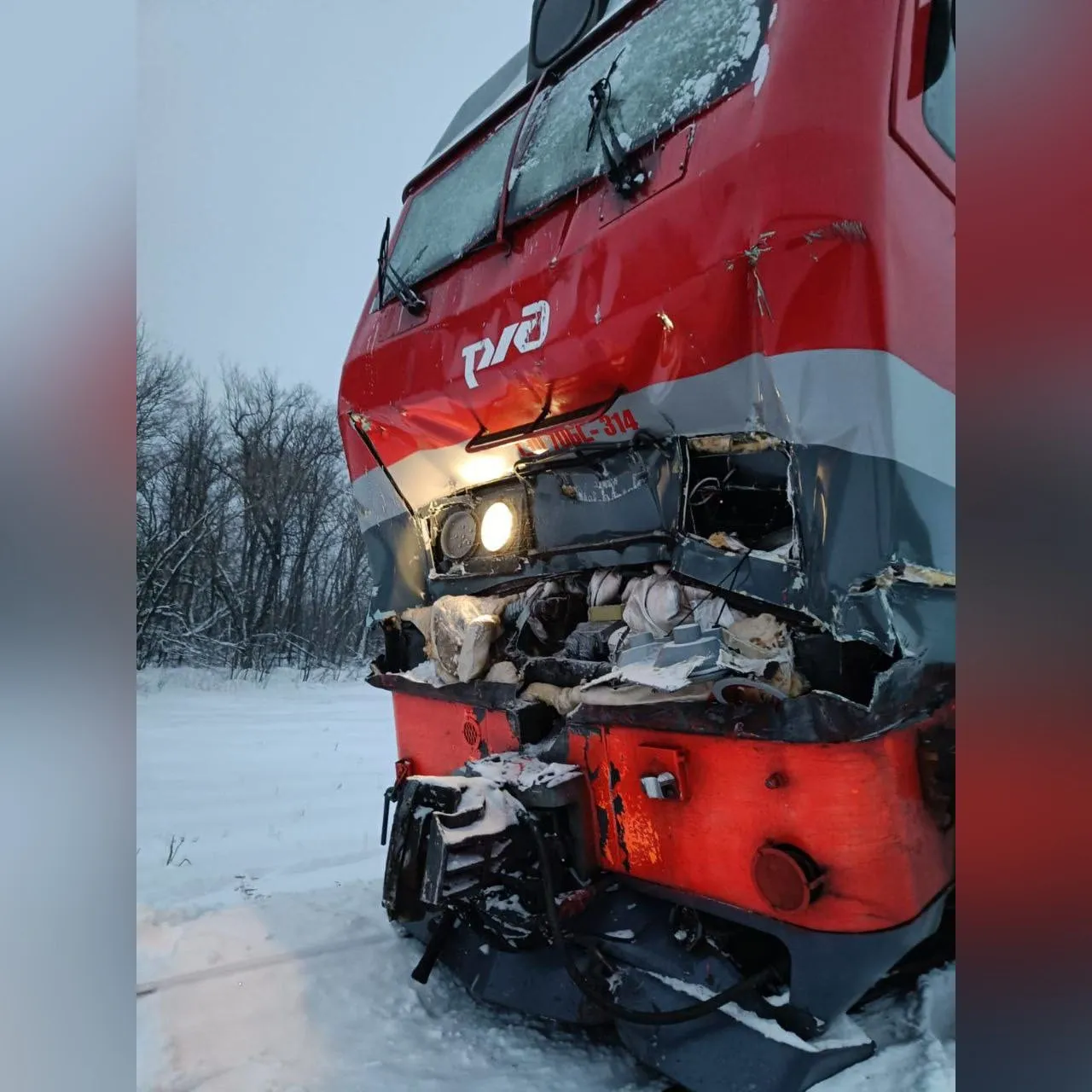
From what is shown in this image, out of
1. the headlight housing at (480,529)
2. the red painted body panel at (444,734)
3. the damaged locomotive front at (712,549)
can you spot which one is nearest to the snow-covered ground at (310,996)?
the damaged locomotive front at (712,549)

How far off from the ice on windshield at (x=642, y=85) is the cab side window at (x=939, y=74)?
401mm

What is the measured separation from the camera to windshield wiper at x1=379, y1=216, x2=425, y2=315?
106 inches

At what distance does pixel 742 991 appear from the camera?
5.77 ft

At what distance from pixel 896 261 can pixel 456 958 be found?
234cm

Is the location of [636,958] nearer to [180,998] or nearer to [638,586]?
[638,586]

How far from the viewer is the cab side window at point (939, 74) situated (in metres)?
1.78

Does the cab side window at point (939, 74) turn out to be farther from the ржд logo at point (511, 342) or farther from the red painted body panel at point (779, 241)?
Result: the ржд logo at point (511, 342)

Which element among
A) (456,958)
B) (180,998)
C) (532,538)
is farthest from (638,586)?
(180,998)

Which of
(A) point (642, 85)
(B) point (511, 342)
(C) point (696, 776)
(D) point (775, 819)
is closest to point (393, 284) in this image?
(B) point (511, 342)

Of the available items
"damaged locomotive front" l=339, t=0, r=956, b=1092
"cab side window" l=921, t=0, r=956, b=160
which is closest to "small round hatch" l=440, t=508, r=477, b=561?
"damaged locomotive front" l=339, t=0, r=956, b=1092

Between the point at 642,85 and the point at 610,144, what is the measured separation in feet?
0.64
